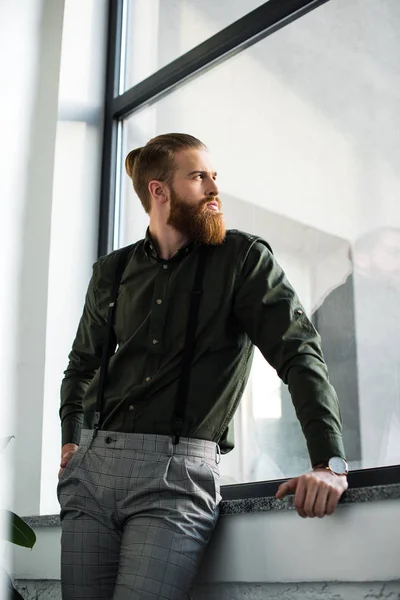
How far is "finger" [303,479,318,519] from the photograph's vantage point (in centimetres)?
122

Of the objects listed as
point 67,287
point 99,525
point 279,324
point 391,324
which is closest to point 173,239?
point 279,324

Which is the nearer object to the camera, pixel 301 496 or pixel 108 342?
pixel 301 496

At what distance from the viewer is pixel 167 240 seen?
5.48 ft

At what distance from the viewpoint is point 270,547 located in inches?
55.2

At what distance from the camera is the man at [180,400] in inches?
52.0

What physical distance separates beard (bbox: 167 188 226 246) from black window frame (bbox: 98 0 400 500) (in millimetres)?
586

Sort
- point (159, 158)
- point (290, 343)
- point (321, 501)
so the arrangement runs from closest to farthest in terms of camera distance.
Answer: point (321, 501) → point (290, 343) → point (159, 158)

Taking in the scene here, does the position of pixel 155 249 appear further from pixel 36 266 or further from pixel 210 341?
pixel 36 266

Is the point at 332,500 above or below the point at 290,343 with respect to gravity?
below

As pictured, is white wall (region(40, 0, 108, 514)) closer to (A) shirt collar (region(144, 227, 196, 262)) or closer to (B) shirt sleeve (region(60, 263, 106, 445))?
(B) shirt sleeve (region(60, 263, 106, 445))

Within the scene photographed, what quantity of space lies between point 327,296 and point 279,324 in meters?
0.46

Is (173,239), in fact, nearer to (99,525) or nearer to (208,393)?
(208,393)

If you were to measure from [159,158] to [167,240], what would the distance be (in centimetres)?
19

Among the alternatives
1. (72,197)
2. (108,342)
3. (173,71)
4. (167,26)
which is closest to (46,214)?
(72,197)
